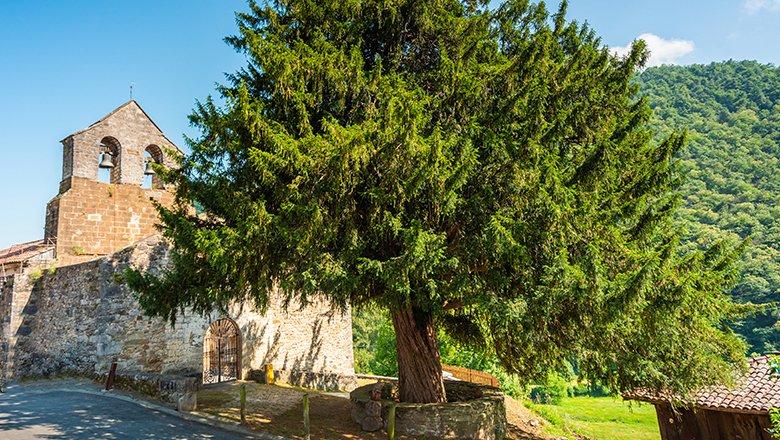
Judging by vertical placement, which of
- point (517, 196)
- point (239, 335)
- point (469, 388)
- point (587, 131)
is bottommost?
point (469, 388)

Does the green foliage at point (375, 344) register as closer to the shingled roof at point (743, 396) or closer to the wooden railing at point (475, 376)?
the wooden railing at point (475, 376)

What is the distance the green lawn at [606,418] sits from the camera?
84.5 ft

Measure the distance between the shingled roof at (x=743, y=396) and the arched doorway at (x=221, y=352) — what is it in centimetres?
1307

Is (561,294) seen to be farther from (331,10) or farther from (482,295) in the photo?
(331,10)

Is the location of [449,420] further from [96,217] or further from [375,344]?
[375,344]

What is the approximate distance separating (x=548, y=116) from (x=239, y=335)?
1258cm

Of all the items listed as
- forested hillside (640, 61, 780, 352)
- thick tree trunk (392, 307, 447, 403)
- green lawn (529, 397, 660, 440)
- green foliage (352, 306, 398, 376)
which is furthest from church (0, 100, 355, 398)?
forested hillside (640, 61, 780, 352)

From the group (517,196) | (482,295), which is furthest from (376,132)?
(482,295)

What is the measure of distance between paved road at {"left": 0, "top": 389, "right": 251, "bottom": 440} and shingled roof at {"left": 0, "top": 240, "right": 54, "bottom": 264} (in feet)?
20.3

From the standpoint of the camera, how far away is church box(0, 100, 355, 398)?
586 inches

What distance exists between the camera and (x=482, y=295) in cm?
909

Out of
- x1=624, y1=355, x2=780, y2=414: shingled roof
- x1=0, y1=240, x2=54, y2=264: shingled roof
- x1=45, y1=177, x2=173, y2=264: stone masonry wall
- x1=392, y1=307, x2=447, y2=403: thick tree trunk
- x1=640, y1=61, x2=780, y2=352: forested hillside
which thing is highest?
x1=640, y1=61, x2=780, y2=352: forested hillside

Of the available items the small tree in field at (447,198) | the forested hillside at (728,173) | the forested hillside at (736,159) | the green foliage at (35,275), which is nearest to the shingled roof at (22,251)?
the green foliage at (35,275)

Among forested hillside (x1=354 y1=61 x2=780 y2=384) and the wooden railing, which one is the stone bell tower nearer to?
the wooden railing
